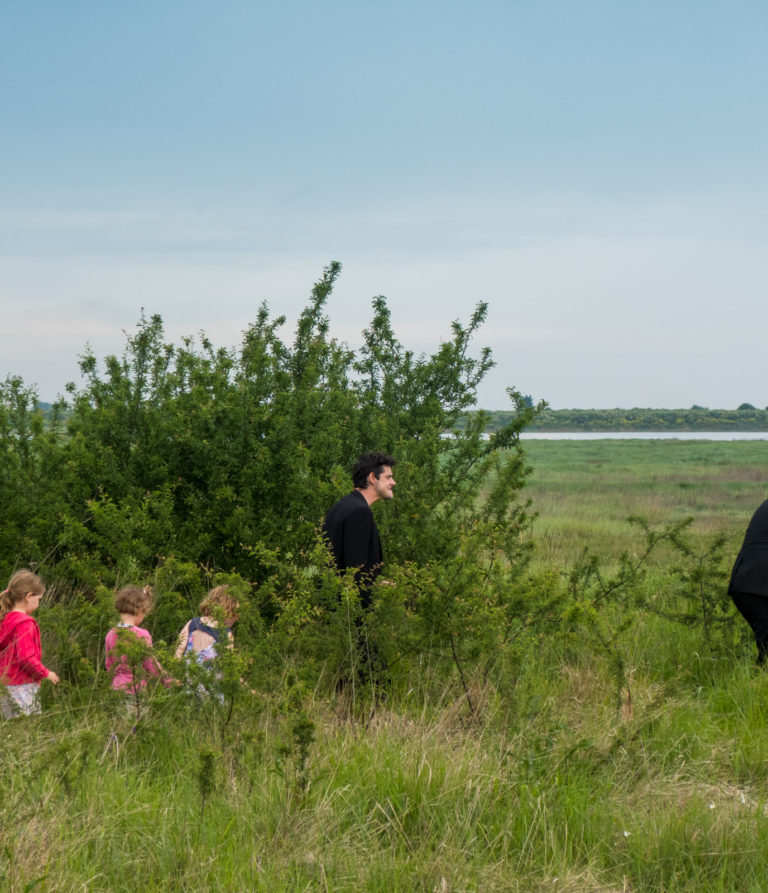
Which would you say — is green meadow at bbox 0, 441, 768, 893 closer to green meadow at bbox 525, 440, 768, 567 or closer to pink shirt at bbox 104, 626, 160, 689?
pink shirt at bbox 104, 626, 160, 689

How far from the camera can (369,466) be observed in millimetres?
6047

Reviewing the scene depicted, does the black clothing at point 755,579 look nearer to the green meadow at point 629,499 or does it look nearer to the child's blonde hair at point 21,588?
the green meadow at point 629,499

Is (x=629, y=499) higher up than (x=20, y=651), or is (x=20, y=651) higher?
(x=20, y=651)

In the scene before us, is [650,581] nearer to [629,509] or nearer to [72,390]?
[72,390]

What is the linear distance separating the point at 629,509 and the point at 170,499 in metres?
17.8

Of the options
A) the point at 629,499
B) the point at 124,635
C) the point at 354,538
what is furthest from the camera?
the point at 629,499

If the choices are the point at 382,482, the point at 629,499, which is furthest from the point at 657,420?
the point at 382,482

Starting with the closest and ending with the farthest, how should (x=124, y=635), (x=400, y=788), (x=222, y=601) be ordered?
1. (x=400, y=788)
2. (x=124, y=635)
3. (x=222, y=601)

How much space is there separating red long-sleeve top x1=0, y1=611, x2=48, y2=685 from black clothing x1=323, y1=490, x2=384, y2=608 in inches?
74.2

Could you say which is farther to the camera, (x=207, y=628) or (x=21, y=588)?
(x=207, y=628)

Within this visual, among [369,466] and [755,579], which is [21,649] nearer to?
[369,466]

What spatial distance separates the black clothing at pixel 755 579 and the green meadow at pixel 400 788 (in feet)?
1.58

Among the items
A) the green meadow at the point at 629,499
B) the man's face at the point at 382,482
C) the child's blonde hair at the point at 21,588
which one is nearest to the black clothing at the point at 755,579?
the green meadow at the point at 629,499

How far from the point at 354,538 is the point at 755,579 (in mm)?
2737
